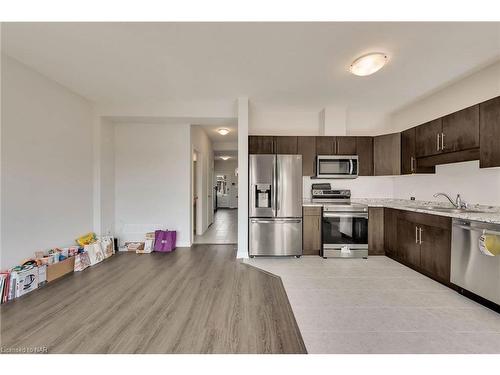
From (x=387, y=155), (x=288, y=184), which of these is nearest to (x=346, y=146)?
(x=387, y=155)

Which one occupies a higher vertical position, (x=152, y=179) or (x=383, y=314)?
(x=152, y=179)

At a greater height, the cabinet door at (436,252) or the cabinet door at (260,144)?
the cabinet door at (260,144)

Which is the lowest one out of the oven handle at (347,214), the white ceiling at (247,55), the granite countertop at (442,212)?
the oven handle at (347,214)

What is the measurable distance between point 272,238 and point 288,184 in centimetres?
95

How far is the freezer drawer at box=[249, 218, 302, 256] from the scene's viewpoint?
11.7ft

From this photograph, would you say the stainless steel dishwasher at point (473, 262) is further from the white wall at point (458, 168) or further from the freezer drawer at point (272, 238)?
the freezer drawer at point (272, 238)

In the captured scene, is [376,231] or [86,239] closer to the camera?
[86,239]

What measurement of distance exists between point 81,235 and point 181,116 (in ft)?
8.54

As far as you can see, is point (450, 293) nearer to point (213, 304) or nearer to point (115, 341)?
point (213, 304)

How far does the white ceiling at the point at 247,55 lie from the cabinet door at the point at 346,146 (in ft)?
2.48

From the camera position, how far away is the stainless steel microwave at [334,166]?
147 inches

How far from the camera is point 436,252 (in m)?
2.64

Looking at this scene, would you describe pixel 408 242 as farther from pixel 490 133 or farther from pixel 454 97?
pixel 454 97

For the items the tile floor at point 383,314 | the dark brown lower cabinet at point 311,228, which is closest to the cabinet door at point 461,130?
the tile floor at point 383,314
